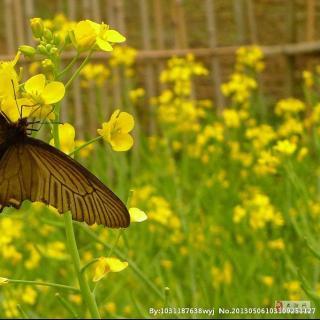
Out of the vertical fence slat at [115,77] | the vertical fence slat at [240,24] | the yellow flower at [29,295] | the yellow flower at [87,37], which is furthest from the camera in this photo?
the vertical fence slat at [240,24]

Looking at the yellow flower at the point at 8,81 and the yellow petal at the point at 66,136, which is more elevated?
the yellow flower at the point at 8,81

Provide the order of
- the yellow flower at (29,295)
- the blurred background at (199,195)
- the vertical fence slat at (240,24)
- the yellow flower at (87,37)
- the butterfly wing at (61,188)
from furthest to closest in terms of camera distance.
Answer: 1. the vertical fence slat at (240,24)
2. the yellow flower at (29,295)
3. the blurred background at (199,195)
4. the yellow flower at (87,37)
5. the butterfly wing at (61,188)

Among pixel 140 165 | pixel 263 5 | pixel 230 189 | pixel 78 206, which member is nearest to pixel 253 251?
pixel 230 189

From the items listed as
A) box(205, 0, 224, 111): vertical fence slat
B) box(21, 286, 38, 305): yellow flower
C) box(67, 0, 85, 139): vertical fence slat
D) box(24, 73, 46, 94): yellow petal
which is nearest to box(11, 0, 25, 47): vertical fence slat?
box(67, 0, 85, 139): vertical fence slat

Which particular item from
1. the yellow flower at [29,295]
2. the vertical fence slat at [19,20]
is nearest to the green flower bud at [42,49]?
the yellow flower at [29,295]

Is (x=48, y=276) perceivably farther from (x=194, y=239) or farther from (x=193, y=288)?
(x=193, y=288)

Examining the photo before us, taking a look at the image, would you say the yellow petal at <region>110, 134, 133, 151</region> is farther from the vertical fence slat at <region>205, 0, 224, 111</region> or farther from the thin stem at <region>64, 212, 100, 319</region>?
the vertical fence slat at <region>205, 0, 224, 111</region>

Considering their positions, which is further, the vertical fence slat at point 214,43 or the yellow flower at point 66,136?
the vertical fence slat at point 214,43

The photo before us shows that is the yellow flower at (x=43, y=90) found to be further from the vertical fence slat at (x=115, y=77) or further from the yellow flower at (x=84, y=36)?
the vertical fence slat at (x=115, y=77)
